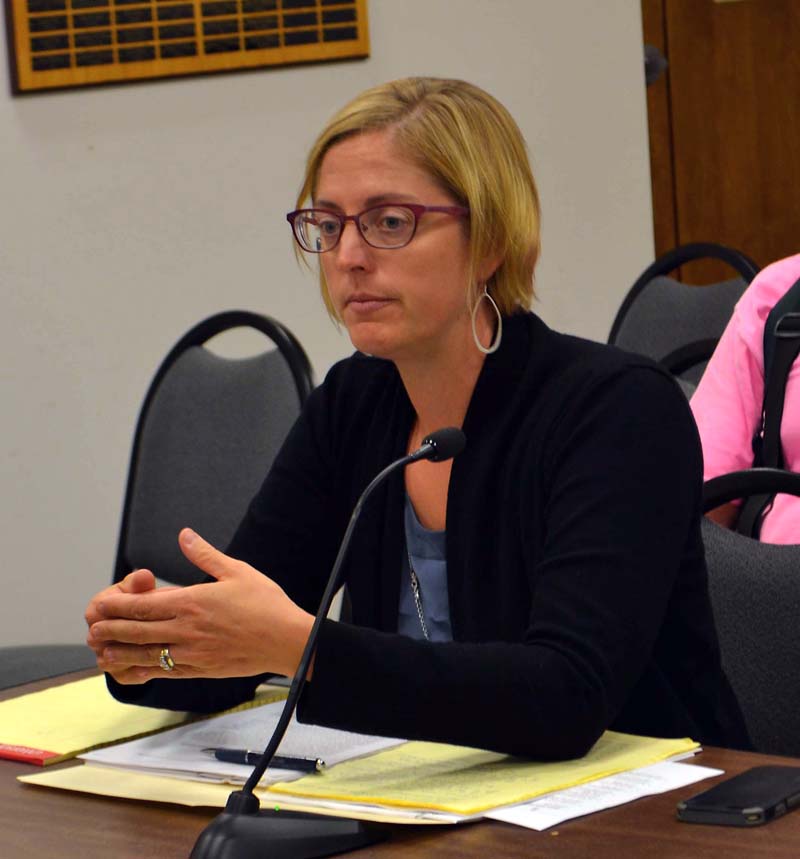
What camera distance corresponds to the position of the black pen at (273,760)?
1.16 m

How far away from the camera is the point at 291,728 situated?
132 centimetres

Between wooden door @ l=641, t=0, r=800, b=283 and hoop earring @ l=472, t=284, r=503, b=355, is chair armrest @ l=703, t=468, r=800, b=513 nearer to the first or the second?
hoop earring @ l=472, t=284, r=503, b=355

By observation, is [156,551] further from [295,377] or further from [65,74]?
[65,74]

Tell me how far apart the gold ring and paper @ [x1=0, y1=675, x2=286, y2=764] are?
0.59 feet

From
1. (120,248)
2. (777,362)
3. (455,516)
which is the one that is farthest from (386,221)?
(120,248)

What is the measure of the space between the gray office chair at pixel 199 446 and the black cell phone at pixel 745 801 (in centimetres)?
123

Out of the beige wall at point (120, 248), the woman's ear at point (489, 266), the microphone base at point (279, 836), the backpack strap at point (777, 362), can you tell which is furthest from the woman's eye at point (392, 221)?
the beige wall at point (120, 248)

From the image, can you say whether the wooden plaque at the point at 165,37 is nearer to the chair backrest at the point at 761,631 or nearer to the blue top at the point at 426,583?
the blue top at the point at 426,583

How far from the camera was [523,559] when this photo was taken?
139cm

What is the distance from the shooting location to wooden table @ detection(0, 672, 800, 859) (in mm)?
946

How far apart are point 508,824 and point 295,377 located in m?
1.27

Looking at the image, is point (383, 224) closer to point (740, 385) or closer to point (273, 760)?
point (273, 760)

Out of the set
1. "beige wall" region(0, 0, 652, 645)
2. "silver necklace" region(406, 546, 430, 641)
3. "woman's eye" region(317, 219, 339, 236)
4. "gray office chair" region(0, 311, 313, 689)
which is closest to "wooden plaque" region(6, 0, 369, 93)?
"beige wall" region(0, 0, 652, 645)

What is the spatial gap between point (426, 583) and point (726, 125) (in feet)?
12.1
